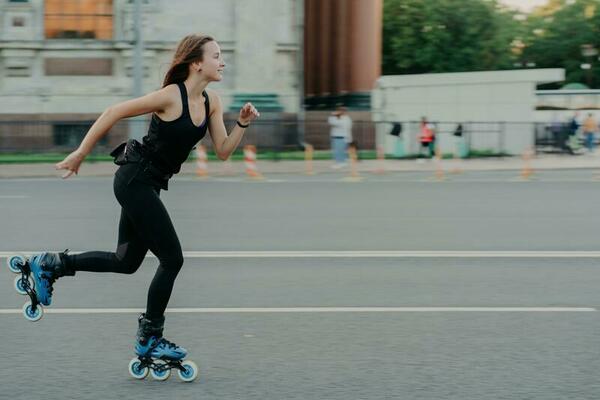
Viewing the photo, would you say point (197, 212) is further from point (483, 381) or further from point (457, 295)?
point (483, 381)

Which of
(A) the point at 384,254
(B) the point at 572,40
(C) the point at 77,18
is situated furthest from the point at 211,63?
(B) the point at 572,40

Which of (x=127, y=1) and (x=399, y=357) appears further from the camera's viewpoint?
(x=127, y=1)

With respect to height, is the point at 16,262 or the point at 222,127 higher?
the point at 222,127

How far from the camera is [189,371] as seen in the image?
5992 millimetres

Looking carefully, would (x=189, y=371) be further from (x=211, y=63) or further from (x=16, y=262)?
(x=211, y=63)

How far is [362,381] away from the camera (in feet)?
19.7

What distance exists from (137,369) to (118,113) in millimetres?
1317

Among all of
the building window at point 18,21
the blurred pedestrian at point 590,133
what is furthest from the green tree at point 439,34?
the building window at point 18,21

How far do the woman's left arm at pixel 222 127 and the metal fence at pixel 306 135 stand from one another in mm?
24413

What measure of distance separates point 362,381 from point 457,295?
9.43 ft

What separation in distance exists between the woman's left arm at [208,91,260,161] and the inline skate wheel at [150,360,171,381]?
1.12 metres

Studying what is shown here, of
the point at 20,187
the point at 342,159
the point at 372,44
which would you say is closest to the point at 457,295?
the point at 20,187

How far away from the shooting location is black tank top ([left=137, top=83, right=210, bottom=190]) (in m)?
5.83

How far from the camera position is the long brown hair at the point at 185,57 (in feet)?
19.3
